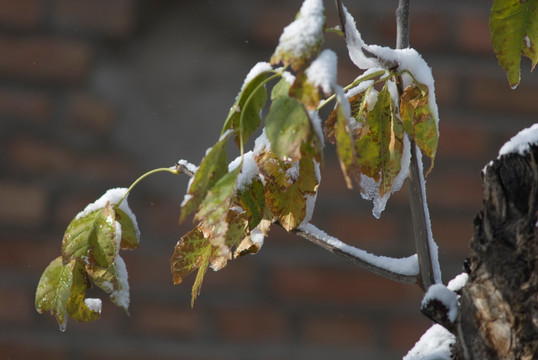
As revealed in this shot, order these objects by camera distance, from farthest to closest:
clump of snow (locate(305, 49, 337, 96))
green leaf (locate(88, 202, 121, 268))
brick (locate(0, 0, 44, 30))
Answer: brick (locate(0, 0, 44, 30))
green leaf (locate(88, 202, 121, 268))
clump of snow (locate(305, 49, 337, 96))

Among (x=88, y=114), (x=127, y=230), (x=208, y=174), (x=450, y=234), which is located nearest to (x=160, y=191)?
(x=88, y=114)

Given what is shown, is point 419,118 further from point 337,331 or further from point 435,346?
Result: point 337,331

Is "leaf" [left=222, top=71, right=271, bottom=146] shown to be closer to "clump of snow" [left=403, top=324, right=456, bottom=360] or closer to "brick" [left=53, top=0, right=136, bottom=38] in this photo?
"clump of snow" [left=403, top=324, right=456, bottom=360]

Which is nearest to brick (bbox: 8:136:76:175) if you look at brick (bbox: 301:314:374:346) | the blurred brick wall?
the blurred brick wall

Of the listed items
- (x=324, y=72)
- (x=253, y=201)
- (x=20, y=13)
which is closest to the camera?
(x=324, y=72)

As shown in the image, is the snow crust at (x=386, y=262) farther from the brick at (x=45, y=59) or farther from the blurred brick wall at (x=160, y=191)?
the brick at (x=45, y=59)

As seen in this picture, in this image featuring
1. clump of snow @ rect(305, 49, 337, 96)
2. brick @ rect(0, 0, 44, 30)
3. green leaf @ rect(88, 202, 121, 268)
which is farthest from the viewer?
brick @ rect(0, 0, 44, 30)

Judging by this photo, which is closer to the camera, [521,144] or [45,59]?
[521,144]
